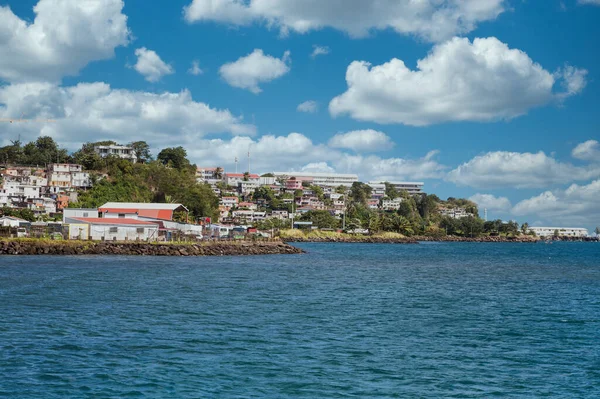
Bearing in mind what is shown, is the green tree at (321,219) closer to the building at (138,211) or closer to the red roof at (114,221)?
the building at (138,211)

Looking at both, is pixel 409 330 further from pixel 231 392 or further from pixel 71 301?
pixel 71 301

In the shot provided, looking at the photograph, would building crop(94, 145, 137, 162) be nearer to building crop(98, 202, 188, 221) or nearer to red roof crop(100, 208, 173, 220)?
building crop(98, 202, 188, 221)

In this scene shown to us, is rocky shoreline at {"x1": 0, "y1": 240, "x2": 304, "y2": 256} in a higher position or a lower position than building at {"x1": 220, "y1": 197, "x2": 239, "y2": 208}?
lower

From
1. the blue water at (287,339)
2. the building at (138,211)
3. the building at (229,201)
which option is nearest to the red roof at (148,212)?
the building at (138,211)

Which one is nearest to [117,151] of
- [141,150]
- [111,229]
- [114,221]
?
[141,150]

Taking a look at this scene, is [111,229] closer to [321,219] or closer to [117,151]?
[117,151]

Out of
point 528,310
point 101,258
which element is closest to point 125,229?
point 101,258

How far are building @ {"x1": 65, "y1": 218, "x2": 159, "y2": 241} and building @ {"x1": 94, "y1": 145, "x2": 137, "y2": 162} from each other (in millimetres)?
71172

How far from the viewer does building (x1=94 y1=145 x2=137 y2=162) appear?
148625 millimetres

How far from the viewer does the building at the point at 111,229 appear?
247 feet

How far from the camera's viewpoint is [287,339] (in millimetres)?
23922

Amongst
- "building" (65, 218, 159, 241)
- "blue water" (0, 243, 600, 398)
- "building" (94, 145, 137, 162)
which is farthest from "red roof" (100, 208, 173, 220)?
"building" (94, 145, 137, 162)

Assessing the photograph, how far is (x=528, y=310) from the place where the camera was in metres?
34.0

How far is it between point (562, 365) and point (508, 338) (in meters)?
4.39
